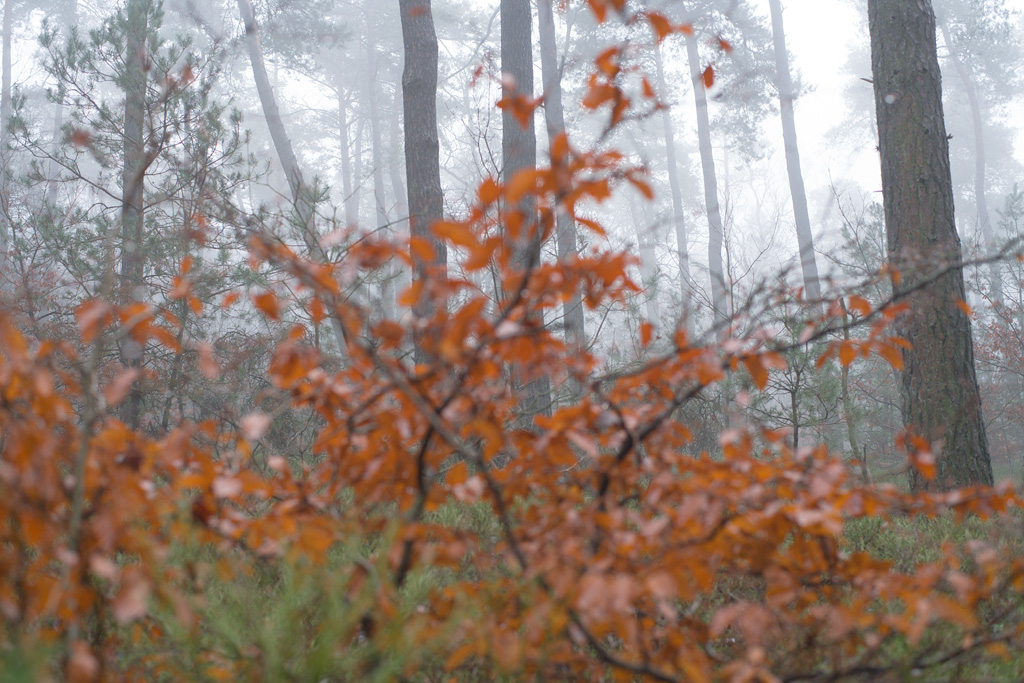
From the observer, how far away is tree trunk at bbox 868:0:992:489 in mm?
4719

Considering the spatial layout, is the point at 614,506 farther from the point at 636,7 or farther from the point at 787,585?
the point at 636,7

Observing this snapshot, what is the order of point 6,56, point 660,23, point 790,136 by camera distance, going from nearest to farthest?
point 660,23 < point 790,136 < point 6,56

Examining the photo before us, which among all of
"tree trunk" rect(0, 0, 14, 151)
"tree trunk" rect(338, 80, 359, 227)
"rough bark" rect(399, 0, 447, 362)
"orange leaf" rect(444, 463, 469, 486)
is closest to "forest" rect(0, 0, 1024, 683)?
"orange leaf" rect(444, 463, 469, 486)

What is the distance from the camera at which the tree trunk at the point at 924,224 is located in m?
4.72

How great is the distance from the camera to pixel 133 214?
7645 millimetres

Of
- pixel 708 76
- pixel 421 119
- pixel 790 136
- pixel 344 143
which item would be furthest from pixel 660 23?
pixel 344 143

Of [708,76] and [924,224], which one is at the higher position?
[924,224]

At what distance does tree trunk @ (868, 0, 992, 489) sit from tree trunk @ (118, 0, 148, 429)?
18.9 feet

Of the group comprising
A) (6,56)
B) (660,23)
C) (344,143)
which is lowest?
(660,23)

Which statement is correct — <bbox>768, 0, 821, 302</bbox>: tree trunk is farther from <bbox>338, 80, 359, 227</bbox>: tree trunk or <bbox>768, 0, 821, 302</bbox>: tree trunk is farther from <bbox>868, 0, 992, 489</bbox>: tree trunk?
<bbox>338, 80, 359, 227</bbox>: tree trunk

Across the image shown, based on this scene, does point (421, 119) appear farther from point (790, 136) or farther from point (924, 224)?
point (790, 136)

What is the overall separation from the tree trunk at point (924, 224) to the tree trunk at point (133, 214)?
5.76 m

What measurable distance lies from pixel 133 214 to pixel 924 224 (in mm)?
7506

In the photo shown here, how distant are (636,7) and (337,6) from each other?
12.8m
